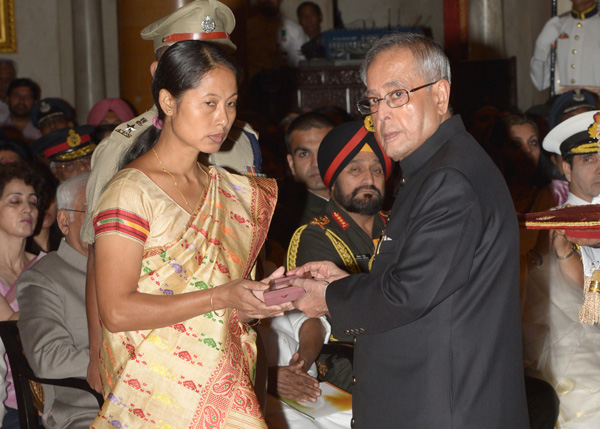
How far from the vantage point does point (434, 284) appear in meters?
1.92

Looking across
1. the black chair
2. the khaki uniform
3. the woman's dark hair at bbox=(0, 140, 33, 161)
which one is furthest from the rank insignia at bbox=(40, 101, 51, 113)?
the khaki uniform

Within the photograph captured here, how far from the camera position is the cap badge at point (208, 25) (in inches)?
106

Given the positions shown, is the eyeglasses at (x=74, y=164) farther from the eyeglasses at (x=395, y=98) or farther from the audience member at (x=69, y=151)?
the eyeglasses at (x=395, y=98)

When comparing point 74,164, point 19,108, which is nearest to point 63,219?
point 74,164

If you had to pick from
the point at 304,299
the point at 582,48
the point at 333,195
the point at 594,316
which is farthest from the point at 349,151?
the point at 582,48

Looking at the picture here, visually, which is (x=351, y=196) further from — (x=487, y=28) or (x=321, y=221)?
(x=487, y=28)

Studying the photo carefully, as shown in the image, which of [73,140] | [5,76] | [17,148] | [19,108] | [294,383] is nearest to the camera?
[294,383]

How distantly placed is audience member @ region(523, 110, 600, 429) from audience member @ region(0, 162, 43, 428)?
268 cm

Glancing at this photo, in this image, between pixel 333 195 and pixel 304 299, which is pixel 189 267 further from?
pixel 333 195

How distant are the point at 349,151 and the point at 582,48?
4.53 metres

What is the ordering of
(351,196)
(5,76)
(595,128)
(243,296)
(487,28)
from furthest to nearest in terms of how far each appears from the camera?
(487,28) < (5,76) < (351,196) < (595,128) < (243,296)

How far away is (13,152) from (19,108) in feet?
10.7

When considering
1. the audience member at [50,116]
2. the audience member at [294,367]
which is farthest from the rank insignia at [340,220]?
the audience member at [50,116]

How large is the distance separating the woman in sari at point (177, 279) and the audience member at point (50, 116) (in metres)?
5.33
